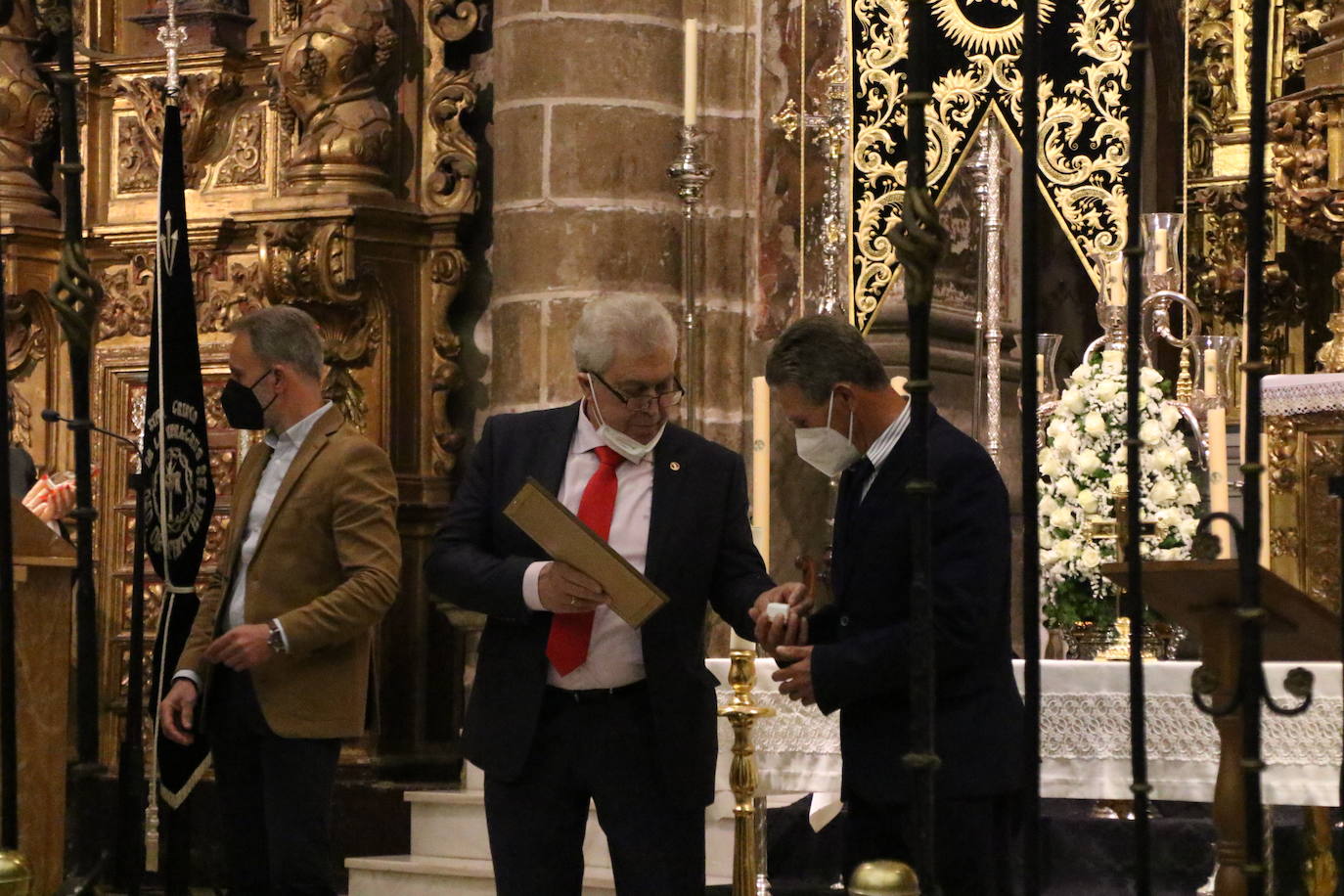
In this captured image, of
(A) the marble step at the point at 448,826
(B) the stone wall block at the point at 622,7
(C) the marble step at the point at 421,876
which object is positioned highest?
(B) the stone wall block at the point at 622,7

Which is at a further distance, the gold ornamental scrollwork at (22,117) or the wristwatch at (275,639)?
the gold ornamental scrollwork at (22,117)

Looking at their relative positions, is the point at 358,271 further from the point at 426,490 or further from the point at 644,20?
Answer: the point at 644,20

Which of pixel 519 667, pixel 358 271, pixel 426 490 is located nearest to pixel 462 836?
pixel 426 490

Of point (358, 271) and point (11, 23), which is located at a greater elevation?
point (11, 23)

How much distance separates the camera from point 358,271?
26.4 feet

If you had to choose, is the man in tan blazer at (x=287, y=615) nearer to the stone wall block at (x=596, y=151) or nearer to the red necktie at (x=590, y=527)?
the red necktie at (x=590, y=527)

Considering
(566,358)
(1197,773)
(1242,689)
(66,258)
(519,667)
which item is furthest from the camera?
(566,358)

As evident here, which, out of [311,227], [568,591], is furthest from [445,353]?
[568,591]

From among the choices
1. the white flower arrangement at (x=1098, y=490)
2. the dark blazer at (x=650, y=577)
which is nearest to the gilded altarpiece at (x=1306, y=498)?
the white flower arrangement at (x=1098, y=490)

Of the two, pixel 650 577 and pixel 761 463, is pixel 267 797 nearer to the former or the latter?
pixel 650 577

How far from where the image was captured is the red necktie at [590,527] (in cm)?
409

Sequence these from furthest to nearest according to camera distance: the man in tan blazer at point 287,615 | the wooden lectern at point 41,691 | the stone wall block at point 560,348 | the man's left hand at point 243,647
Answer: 1. the stone wall block at point 560,348
2. the wooden lectern at point 41,691
3. the man in tan blazer at point 287,615
4. the man's left hand at point 243,647

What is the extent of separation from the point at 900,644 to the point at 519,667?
0.79 metres

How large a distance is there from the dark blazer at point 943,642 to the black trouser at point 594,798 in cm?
45
